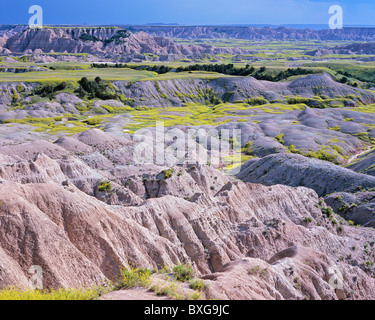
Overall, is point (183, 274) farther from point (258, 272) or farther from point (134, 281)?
point (258, 272)

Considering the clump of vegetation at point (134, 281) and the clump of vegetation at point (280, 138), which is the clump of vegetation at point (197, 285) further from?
the clump of vegetation at point (280, 138)

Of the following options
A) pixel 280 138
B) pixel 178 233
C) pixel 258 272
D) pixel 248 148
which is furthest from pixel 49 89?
pixel 258 272

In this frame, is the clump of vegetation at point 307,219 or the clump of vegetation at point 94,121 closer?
the clump of vegetation at point 307,219

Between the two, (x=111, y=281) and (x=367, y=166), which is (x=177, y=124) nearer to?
(x=367, y=166)

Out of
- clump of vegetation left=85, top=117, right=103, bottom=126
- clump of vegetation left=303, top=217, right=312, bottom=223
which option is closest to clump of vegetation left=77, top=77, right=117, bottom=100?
clump of vegetation left=85, top=117, right=103, bottom=126

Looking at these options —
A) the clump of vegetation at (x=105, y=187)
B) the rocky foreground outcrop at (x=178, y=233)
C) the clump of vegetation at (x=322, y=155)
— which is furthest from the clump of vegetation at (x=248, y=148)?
the clump of vegetation at (x=105, y=187)

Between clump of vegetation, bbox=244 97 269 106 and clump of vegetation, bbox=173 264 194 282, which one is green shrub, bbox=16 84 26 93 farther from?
clump of vegetation, bbox=173 264 194 282

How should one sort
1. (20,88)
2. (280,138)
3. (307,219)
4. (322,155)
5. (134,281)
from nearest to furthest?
(134,281)
(307,219)
(322,155)
(280,138)
(20,88)

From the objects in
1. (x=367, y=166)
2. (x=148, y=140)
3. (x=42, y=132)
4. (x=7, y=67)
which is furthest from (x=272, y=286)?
(x=7, y=67)

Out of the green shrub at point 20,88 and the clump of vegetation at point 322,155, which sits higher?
the green shrub at point 20,88
